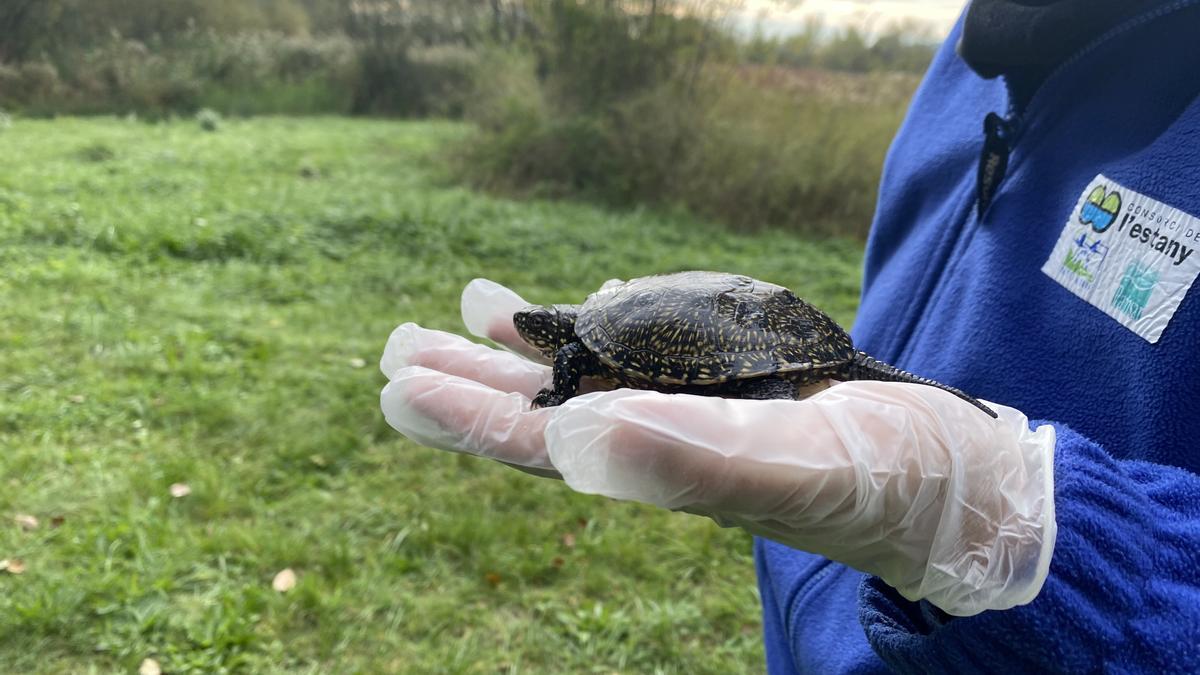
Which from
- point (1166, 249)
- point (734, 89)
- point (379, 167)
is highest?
point (1166, 249)

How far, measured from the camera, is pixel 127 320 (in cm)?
606

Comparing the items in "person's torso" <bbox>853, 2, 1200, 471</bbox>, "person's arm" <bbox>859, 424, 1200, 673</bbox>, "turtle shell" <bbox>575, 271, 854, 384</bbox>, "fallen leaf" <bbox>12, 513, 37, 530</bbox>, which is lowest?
"fallen leaf" <bbox>12, 513, 37, 530</bbox>

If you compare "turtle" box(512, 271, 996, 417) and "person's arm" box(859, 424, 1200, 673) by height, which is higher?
"person's arm" box(859, 424, 1200, 673)

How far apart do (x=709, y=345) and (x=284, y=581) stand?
2.69m

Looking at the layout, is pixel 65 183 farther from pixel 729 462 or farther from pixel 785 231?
pixel 729 462

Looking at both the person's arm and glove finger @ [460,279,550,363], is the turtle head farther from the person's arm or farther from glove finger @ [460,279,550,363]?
the person's arm

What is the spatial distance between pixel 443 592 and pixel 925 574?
2.99 m

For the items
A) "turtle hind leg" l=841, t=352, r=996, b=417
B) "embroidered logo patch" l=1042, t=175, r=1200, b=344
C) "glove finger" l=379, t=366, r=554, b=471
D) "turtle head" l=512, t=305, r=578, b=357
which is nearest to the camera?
"embroidered logo patch" l=1042, t=175, r=1200, b=344

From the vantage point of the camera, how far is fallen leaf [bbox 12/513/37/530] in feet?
12.3

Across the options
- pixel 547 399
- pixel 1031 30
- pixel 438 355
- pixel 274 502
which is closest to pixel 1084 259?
pixel 1031 30

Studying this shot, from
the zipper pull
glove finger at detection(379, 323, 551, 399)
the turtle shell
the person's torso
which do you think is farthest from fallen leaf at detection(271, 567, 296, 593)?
the zipper pull

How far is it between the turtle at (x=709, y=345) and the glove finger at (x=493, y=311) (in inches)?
10.9

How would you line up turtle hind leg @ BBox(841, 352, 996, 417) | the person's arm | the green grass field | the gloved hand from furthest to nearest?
the green grass field < turtle hind leg @ BBox(841, 352, 996, 417) < the gloved hand < the person's arm

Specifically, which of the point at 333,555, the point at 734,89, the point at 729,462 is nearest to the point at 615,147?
the point at 734,89
